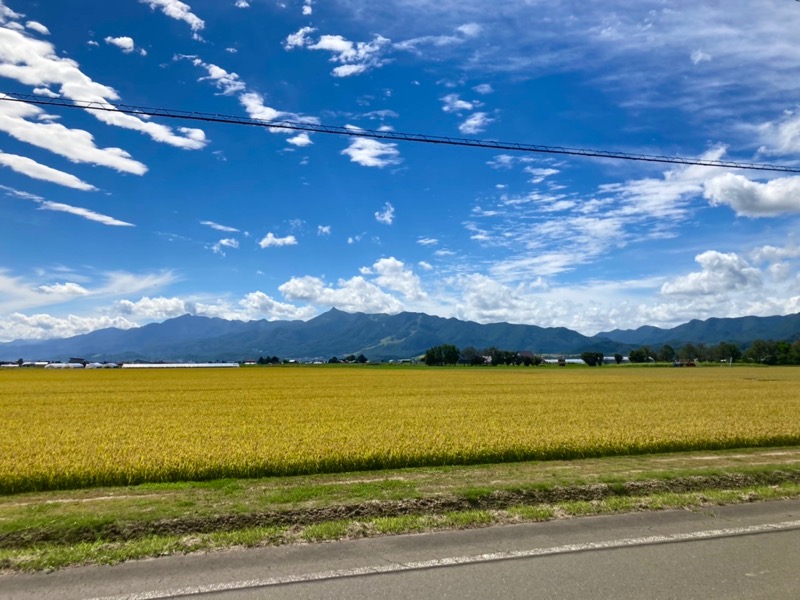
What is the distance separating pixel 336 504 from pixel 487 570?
3.11 metres

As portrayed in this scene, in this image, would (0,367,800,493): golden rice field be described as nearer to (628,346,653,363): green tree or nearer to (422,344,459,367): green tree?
(422,344,459,367): green tree

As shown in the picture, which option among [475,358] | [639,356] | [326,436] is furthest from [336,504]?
[639,356]

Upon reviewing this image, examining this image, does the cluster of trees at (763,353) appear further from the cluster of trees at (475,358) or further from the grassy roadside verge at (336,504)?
the grassy roadside verge at (336,504)

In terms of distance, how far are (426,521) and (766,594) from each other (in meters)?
4.07

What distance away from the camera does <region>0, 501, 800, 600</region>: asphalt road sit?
5449 millimetres

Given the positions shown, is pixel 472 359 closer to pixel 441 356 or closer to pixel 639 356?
pixel 441 356

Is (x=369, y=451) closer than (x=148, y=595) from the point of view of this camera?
No

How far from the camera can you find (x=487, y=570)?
599 cm

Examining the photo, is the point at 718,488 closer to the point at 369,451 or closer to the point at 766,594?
the point at 766,594

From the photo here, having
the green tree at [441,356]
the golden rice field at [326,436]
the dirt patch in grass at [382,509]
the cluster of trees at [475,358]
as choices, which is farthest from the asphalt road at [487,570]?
the green tree at [441,356]

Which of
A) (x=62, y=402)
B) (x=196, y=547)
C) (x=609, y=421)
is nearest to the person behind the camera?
(x=196, y=547)

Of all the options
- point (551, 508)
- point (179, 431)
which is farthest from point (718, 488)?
point (179, 431)

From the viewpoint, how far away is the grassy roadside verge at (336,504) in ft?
22.9

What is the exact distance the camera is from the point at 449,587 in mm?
5570
